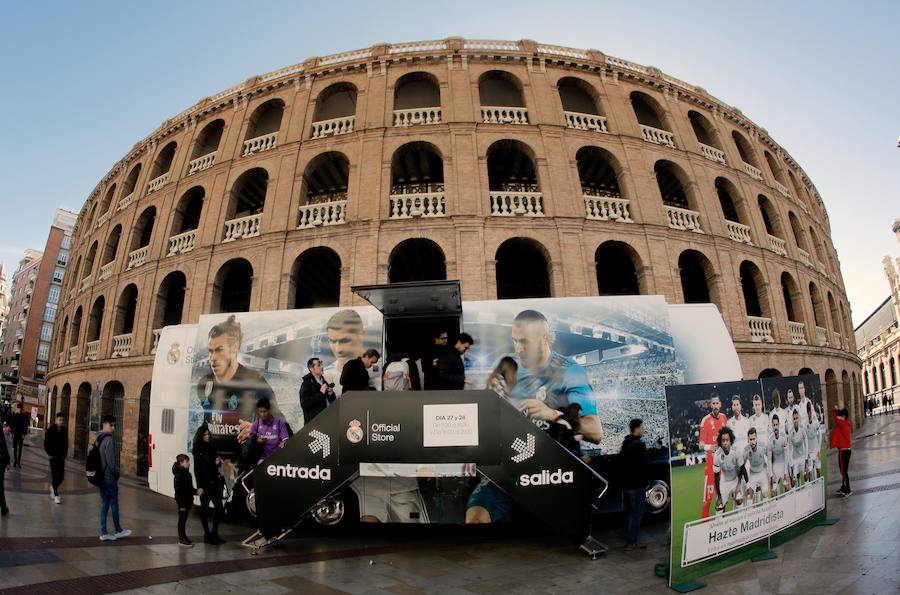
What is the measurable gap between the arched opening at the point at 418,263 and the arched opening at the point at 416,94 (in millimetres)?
6132

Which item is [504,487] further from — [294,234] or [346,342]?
[294,234]

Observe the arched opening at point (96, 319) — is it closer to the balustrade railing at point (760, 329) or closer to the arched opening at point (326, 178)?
the arched opening at point (326, 178)

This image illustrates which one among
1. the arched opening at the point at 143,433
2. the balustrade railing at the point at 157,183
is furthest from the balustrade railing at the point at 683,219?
the balustrade railing at the point at 157,183

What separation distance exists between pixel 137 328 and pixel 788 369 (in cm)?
2633

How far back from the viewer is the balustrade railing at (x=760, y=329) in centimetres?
1753

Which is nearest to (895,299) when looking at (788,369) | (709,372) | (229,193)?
(788,369)

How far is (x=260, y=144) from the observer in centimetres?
1920

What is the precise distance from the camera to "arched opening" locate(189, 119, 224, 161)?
21.1 m

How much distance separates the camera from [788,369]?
1786 centimetres

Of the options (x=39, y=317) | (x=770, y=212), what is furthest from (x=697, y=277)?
(x=39, y=317)

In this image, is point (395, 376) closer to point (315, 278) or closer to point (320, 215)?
point (320, 215)

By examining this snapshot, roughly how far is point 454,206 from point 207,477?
10.8 m

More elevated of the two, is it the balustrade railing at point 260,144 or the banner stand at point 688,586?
the balustrade railing at point 260,144

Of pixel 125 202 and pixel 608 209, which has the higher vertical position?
pixel 125 202
